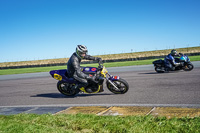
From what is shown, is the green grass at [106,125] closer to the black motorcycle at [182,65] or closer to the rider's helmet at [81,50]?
the rider's helmet at [81,50]

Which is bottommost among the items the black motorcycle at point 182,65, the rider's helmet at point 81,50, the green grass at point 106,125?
the green grass at point 106,125

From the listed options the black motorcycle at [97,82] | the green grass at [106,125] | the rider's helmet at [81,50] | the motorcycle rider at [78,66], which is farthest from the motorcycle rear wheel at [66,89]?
the green grass at [106,125]

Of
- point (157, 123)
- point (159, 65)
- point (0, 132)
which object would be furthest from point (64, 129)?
point (159, 65)

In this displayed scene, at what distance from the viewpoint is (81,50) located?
7.31 m

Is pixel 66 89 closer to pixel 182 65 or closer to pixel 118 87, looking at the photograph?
pixel 118 87

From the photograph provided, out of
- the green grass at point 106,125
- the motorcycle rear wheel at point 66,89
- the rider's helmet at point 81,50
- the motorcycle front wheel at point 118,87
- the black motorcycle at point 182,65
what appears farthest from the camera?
the black motorcycle at point 182,65

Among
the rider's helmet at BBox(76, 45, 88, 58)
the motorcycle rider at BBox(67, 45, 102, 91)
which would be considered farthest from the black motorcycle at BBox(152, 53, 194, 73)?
the rider's helmet at BBox(76, 45, 88, 58)

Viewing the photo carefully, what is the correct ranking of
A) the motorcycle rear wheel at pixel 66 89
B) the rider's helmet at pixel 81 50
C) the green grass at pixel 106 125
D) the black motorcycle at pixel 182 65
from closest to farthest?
1. the green grass at pixel 106 125
2. the rider's helmet at pixel 81 50
3. the motorcycle rear wheel at pixel 66 89
4. the black motorcycle at pixel 182 65

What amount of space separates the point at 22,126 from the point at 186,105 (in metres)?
3.95

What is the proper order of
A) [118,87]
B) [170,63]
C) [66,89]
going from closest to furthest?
1. [118,87]
2. [66,89]
3. [170,63]

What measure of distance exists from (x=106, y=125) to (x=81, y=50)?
3.93m

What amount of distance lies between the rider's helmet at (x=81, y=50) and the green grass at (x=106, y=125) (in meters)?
3.37

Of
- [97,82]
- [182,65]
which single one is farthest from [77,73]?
[182,65]

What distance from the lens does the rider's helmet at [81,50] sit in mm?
7326
